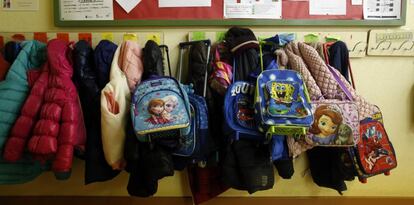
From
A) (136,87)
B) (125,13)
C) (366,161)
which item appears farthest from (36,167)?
(366,161)

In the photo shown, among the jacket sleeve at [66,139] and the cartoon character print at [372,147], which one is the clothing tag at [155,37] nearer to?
the jacket sleeve at [66,139]

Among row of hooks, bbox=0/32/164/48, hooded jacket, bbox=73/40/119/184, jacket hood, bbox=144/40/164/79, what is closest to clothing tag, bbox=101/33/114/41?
row of hooks, bbox=0/32/164/48

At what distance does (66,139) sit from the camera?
3.07 feet

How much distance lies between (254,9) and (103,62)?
0.68 meters

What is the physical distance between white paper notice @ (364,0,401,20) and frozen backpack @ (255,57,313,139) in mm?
511

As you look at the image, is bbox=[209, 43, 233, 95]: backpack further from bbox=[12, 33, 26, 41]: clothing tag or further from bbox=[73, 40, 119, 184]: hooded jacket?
bbox=[12, 33, 26, 41]: clothing tag

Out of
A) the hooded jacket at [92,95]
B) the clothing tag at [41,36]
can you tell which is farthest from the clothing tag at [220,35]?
the clothing tag at [41,36]

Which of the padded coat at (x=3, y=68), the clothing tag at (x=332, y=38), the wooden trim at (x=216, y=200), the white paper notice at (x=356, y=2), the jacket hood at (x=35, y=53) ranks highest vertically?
the white paper notice at (x=356, y=2)

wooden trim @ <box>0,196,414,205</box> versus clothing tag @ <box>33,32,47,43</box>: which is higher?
clothing tag @ <box>33,32,47,43</box>

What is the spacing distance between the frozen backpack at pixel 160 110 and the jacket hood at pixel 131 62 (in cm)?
8

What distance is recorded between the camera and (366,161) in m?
1.03

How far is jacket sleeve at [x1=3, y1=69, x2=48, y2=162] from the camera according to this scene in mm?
950

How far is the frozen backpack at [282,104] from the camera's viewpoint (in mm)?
939

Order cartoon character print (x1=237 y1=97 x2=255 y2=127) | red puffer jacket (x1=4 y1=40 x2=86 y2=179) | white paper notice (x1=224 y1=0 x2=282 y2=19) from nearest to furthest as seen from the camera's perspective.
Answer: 1. red puffer jacket (x1=4 y1=40 x2=86 y2=179)
2. cartoon character print (x1=237 y1=97 x2=255 y2=127)
3. white paper notice (x1=224 y1=0 x2=282 y2=19)
